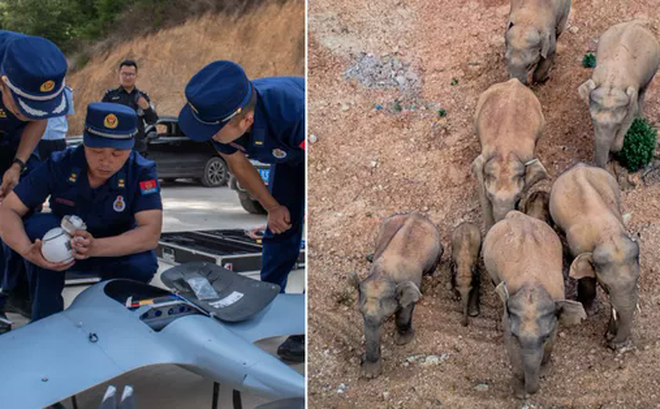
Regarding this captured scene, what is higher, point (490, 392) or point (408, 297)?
point (408, 297)

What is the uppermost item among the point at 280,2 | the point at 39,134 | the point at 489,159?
the point at 39,134

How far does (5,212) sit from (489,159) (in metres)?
3.26

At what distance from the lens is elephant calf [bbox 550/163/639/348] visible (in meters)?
4.65

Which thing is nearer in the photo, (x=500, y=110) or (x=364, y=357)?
(x=364, y=357)

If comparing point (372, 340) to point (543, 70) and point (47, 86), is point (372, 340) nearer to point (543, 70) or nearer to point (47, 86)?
point (47, 86)

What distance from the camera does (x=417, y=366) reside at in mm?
4840

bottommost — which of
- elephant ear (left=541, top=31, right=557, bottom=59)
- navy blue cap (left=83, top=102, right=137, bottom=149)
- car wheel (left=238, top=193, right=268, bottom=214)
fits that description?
car wheel (left=238, top=193, right=268, bottom=214)

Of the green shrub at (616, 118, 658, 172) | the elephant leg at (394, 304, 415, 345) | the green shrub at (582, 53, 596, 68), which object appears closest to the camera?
the elephant leg at (394, 304, 415, 345)

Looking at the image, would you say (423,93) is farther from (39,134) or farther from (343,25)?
(39,134)

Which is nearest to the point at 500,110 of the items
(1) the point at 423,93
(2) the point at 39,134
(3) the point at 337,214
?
(3) the point at 337,214

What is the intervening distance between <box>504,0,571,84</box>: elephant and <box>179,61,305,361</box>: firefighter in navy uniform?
10.9 feet

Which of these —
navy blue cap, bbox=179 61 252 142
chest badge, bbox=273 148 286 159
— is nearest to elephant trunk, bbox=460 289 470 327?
chest badge, bbox=273 148 286 159

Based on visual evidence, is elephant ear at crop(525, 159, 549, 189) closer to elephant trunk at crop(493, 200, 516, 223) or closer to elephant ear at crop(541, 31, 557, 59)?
elephant trunk at crop(493, 200, 516, 223)

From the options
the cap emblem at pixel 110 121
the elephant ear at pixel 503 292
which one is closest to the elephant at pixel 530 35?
the elephant ear at pixel 503 292
